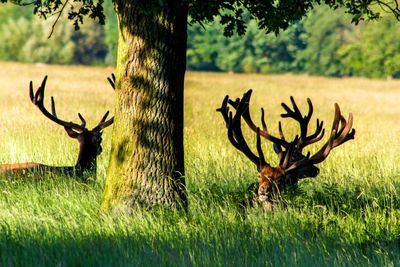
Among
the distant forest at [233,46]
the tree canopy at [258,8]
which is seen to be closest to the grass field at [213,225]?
the tree canopy at [258,8]

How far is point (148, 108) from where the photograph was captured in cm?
991

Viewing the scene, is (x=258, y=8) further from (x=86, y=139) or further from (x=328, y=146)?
(x=86, y=139)

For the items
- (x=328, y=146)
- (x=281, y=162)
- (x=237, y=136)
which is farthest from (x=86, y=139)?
(x=328, y=146)

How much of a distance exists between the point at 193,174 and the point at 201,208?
8.02 feet

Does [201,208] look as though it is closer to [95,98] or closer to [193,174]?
[193,174]

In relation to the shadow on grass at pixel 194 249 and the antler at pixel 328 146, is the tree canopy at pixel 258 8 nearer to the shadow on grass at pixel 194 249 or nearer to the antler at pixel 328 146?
the antler at pixel 328 146

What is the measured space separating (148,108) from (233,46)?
109m

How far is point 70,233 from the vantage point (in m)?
8.63

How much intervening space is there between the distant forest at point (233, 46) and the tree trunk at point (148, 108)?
313 feet

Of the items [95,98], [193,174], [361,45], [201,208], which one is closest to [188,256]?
[201,208]

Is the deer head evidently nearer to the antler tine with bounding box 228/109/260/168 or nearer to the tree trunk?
the tree trunk

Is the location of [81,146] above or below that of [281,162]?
below

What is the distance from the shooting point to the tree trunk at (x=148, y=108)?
989 centimetres

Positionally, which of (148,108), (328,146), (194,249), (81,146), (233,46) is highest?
(148,108)
